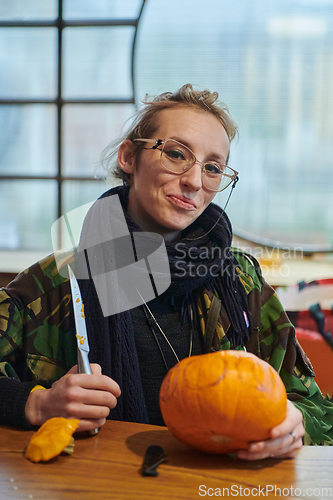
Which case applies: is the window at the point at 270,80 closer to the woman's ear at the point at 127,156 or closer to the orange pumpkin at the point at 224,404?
the woman's ear at the point at 127,156

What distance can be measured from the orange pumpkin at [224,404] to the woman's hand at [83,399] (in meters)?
0.12

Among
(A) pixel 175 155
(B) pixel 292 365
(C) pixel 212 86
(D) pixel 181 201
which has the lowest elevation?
(B) pixel 292 365

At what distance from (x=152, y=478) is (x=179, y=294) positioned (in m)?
0.60

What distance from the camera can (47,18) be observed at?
112 inches

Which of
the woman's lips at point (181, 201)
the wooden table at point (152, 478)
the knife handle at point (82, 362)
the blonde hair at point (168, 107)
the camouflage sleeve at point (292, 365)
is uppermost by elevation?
the blonde hair at point (168, 107)

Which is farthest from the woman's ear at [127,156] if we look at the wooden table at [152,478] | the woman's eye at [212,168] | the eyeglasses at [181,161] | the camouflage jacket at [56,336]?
the wooden table at [152,478]

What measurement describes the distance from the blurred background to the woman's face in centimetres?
161

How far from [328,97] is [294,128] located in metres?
0.29

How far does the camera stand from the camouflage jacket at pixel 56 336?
1014 mm

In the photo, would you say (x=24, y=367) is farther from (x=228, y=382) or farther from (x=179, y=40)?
(x=179, y=40)

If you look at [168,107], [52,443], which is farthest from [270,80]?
[52,443]

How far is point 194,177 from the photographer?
3.40 feet

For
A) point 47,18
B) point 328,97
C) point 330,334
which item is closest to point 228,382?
point 330,334

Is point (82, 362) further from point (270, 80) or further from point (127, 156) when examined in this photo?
point (270, 80)
